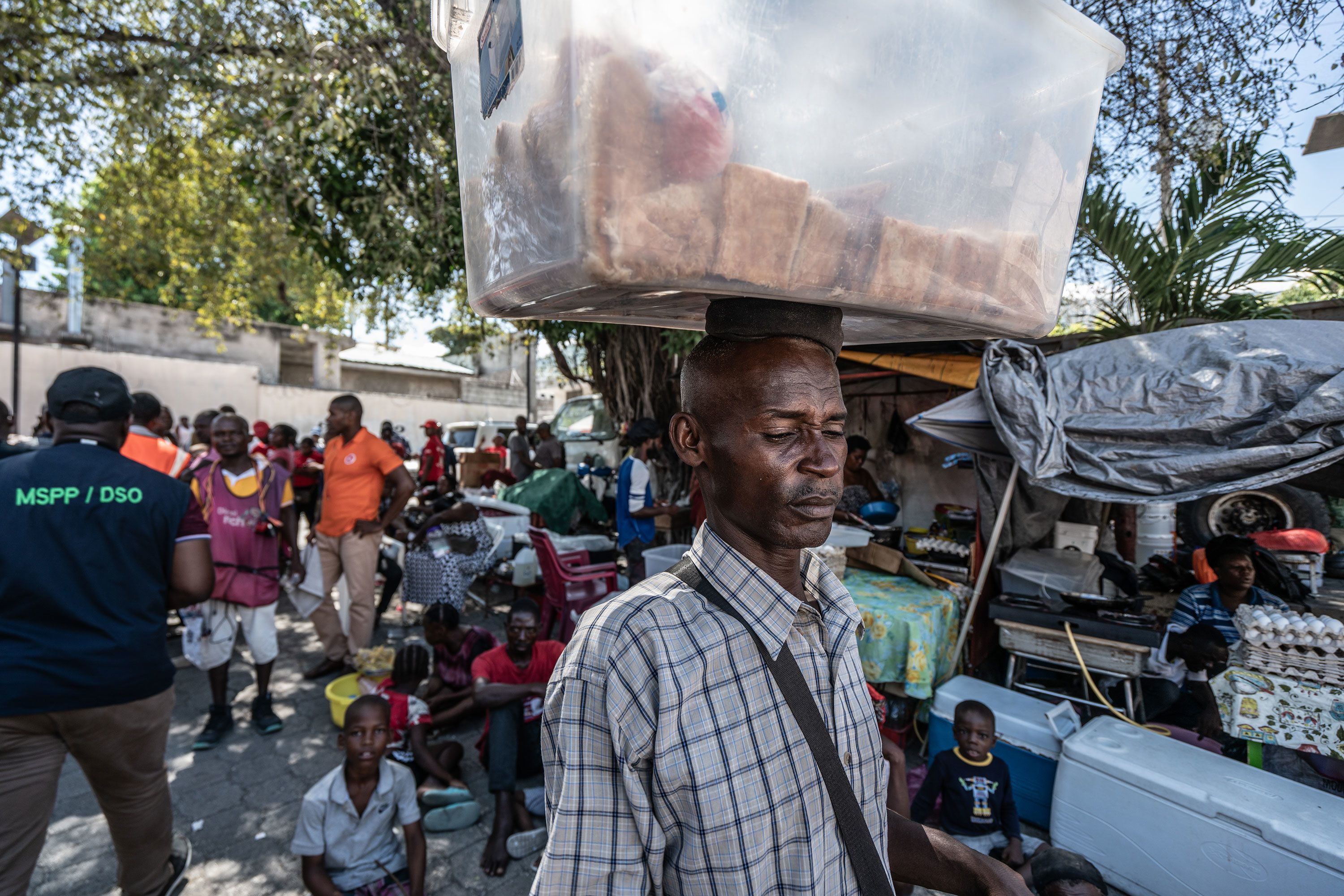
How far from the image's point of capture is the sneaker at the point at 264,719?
4.20 m

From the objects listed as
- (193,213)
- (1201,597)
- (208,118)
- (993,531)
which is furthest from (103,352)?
(1201,597)

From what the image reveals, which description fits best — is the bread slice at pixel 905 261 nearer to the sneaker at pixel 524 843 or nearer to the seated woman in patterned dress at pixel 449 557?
the sneaker at pixel 524 843

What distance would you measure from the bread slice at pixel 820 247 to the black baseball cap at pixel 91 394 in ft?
7.90

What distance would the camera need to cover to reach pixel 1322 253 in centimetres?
478

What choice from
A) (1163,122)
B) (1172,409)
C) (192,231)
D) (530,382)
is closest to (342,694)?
(1172,409)

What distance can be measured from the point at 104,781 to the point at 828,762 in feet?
8.71

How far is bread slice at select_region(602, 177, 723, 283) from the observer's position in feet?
2.24

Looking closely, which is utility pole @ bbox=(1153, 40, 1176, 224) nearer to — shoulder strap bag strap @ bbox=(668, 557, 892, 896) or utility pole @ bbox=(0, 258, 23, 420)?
shoulder strap bag strap @ bbox=(668, 557, 892, 896)

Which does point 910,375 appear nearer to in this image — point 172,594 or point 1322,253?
point 1322,253

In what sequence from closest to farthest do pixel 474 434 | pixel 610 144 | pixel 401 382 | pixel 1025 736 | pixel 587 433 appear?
pixel 610 144 < pixel 1025 736 < pixel 587 433 < pixel 474 434 < pixel 401 382

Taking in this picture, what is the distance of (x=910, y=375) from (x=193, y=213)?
9.18 metres

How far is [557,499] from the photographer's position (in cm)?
761

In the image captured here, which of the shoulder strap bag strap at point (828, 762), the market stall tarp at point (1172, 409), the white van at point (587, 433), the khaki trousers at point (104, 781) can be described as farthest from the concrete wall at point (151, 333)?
the shoulder strap bag strap at point (828, 762)

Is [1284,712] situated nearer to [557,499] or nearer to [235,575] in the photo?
[235,575]
